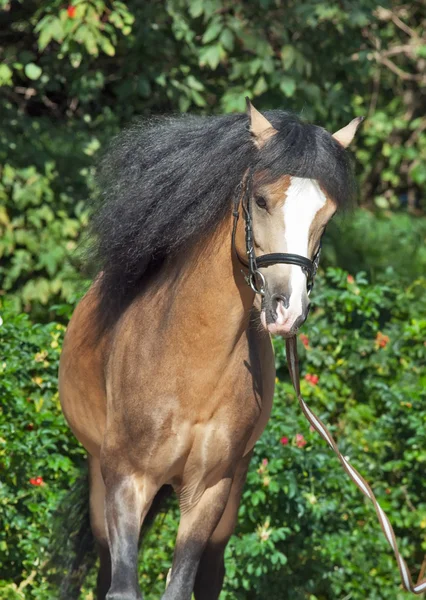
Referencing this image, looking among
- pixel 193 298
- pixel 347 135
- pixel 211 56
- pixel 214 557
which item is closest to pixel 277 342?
pixel 214 557

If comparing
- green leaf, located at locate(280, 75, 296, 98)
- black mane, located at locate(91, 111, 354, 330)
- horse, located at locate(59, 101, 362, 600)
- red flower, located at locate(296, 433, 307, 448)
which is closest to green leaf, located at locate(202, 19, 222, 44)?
green leaf, located at locate(280, 75, 296, 98)

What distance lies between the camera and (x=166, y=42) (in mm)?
7078

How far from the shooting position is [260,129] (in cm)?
354

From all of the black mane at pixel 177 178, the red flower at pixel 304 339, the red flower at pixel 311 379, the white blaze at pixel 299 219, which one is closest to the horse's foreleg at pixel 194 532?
the black mane at pixel 177 178

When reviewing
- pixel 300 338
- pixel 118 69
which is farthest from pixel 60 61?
pixel 300 338

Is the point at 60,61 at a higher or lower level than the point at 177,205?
lower

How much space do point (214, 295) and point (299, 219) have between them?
1.64ft

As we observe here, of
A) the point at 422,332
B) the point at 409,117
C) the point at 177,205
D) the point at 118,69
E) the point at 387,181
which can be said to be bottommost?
the point at 387,181

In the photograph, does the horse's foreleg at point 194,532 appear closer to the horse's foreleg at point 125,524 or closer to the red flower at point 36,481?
the horse's foreleg at point 125,524

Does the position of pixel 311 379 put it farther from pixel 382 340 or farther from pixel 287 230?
pixel 287 230

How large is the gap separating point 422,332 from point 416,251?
4930mm

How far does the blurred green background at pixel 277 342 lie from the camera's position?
515cm

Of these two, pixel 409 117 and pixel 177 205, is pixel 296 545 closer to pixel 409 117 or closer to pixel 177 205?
pixel 177 205

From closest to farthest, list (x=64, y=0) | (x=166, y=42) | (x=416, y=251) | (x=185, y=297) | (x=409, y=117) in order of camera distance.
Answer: (x=185, y=297) < (x=64, y=0) < (x=166, y=42) < (x=416, y=251) < (x=409, y=117)
